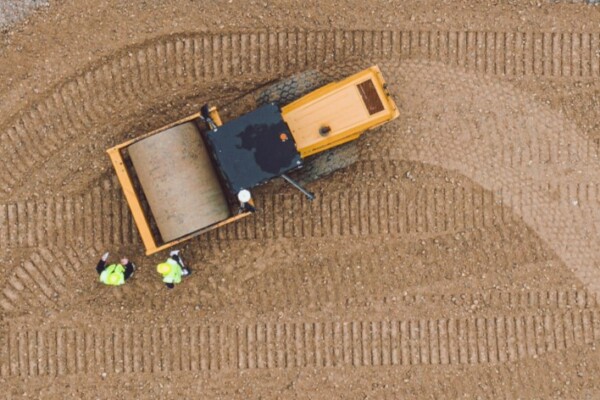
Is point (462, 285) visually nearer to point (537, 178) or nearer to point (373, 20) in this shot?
point (537, 178)

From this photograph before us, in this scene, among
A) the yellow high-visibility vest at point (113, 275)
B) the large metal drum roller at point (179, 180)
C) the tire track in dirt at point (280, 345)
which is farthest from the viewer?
the tire track in dirt at point (280, 345)

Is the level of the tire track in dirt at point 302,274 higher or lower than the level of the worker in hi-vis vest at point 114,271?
lower

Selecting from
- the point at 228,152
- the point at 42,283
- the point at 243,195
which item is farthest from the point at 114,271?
the point at 228,152

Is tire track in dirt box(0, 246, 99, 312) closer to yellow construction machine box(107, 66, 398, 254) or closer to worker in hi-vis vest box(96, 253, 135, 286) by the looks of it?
worker in hi-vis vest box(96, 253, 135, 286)

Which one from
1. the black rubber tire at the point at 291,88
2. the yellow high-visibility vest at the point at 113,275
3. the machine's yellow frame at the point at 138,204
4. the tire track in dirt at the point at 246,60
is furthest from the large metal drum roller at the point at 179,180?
the black rubber tire at the point at 291,88

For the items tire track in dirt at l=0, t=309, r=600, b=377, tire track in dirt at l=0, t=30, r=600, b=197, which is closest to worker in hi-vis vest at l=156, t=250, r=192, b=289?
tire track in dirt at l=0, t=309, r=600, b=377

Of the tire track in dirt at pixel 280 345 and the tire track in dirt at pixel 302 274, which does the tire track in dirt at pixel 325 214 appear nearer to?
the tire track in dirt at pixel 302 274
